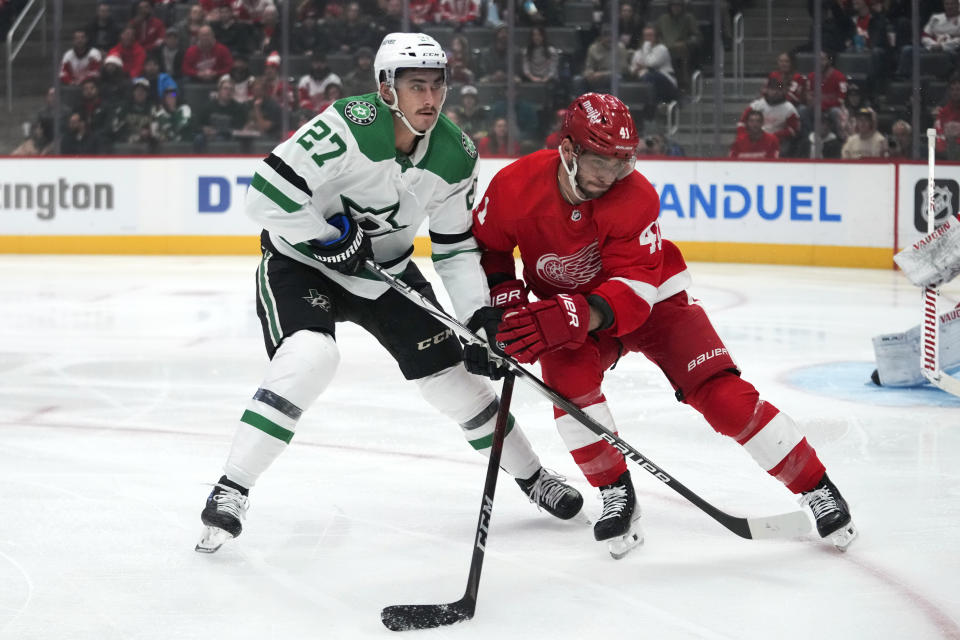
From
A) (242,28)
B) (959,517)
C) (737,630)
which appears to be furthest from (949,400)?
(242,28)

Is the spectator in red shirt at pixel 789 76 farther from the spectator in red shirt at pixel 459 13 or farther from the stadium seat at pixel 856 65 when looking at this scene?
the spectator in red shirt at pixel 459 13

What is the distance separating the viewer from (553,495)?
3.02 m

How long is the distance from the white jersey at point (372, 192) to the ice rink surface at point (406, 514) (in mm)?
617

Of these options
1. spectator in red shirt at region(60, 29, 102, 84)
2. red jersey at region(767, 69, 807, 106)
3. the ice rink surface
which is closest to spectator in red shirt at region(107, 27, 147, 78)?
spectator in red shirt at region(60, 29, 102, 84)

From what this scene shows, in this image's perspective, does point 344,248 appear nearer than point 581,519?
Yes

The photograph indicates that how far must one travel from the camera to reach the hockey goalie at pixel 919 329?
426cm

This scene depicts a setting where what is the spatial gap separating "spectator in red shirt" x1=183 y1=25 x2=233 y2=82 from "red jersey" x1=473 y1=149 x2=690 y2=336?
716 cm

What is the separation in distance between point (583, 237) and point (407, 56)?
0.56 m

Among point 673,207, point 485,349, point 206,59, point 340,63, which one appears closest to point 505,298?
point 485,349

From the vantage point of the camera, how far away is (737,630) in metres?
2.34

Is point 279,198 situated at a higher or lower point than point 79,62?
lower

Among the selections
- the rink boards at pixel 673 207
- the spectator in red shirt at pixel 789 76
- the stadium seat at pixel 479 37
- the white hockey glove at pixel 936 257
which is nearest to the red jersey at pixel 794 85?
the spectator in red shirt at pixel 789 76

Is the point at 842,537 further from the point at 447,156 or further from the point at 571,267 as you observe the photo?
the point at 447,156

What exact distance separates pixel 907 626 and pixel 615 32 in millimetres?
7139
